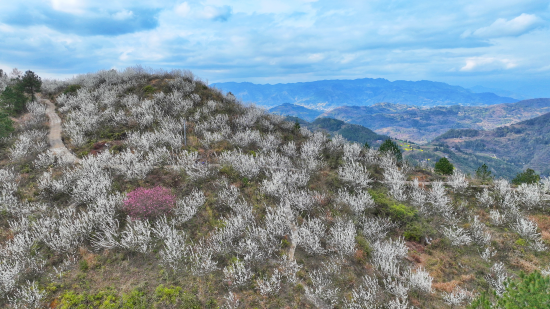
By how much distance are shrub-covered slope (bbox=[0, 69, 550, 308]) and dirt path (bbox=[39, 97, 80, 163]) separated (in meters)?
0.97

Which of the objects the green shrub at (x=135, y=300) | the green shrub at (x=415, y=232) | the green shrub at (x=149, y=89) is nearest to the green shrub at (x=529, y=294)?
the green shrub at (x=415, y=232)

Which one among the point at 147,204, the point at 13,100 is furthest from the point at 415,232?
the point at 13,100

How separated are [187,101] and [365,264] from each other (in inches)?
1309

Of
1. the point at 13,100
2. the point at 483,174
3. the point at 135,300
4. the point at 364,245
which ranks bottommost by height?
the point at 135,300

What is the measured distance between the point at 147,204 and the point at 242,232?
6467mm

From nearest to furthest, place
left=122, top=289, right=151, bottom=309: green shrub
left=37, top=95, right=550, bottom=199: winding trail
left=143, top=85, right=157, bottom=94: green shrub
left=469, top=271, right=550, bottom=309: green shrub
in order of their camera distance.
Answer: left=469, top=271, right=550, bottom=309: green shrub < left=122, top=289, right=151, bottom=309: green shrub < left=37, top=95, right=550, bottom=199: winding trail < left=143, top=85, right=157, bottom=94: green shrub

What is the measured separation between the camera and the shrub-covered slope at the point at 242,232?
10727mm

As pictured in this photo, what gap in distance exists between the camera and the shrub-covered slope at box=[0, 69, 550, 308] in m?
10.7

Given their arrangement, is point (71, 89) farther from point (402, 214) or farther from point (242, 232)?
point (402, 214)

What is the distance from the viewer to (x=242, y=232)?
13.9 m

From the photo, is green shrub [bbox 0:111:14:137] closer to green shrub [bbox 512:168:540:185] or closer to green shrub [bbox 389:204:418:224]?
green shrub [bbox 389:204:418:224]

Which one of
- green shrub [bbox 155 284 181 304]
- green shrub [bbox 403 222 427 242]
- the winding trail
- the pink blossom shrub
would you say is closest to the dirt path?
the winding trail

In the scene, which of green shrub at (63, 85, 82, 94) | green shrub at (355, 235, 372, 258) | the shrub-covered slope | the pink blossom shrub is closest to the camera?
the shrub-covered slope

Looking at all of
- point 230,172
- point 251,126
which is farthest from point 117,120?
point 230,172
